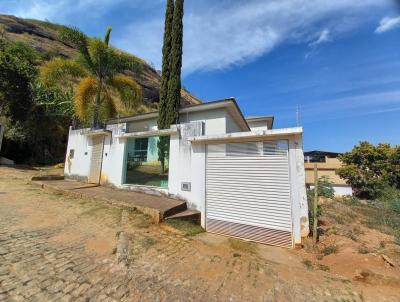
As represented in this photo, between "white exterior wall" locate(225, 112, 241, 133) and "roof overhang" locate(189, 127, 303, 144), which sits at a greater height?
"white exterior wall" locate(225, 112, 241, 133)

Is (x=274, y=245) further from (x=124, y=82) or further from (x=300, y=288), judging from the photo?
(x=124, y=82)

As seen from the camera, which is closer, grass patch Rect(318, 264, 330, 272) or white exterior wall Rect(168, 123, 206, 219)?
grass patch Rect(318, 264, 330, 272)

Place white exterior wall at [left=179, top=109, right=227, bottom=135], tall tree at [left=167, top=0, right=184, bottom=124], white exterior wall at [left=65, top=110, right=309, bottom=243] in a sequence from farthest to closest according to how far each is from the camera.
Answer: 1. tall tree at [left=167, top=0, right=184, bottom=124]
2. white exterior wall at [left=179, top=109, right=227, bottom=135]
3. white exterior wall at [left=65, top=110, right=309, bottom=243]

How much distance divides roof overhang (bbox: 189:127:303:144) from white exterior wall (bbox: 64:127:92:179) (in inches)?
295

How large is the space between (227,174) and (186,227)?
2.14 meters

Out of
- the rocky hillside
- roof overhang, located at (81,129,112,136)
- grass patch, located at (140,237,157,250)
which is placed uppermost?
the rocky hillside

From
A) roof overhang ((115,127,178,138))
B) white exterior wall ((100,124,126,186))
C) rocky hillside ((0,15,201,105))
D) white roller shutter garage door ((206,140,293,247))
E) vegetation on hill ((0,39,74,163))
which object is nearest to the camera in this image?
white roller shutter garage door ((206,140,293,247))

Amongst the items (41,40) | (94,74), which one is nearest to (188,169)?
(94,74)

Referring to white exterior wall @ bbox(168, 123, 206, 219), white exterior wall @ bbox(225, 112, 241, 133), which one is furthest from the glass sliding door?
white exterior wall @ bbox(225, 112, 241, 133)

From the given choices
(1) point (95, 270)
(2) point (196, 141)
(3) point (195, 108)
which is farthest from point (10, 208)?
(3) point (195, 108)

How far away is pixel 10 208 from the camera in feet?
22.4

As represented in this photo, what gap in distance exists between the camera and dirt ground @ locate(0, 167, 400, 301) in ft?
11.0

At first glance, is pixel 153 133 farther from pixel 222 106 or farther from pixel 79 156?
pixel 79 156

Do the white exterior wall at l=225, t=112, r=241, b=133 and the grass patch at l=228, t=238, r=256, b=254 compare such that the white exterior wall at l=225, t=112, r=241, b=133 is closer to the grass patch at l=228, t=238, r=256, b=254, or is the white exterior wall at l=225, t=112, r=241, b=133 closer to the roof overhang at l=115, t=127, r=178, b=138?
the roof overhang at l=115, t=127, r=178, b=138
